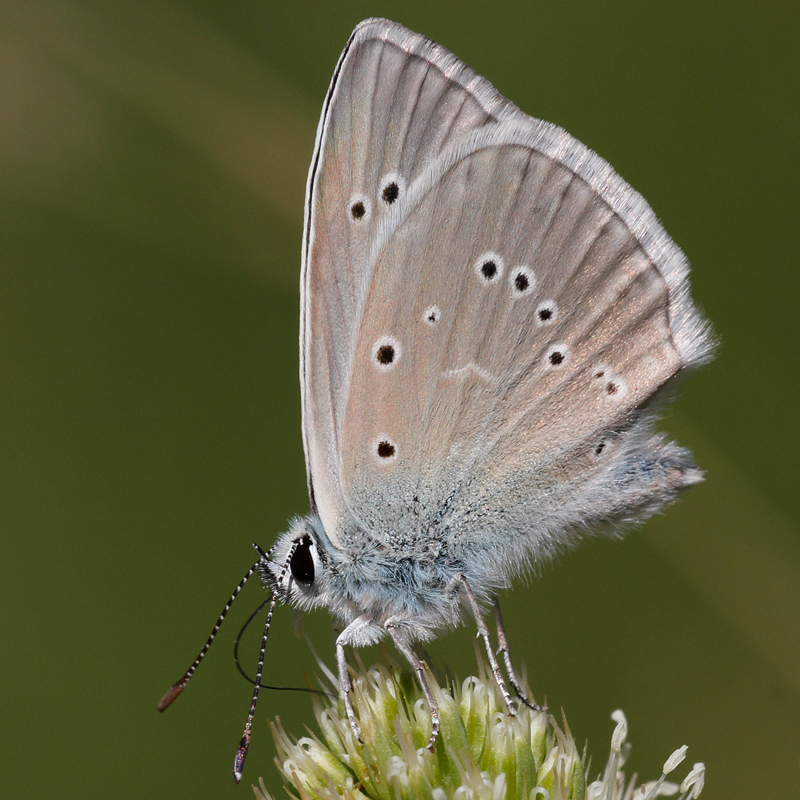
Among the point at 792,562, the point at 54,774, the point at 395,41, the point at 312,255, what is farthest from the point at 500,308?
the point at 54,774

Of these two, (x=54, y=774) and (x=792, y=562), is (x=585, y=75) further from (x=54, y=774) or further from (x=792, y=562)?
(x=54, y=774)

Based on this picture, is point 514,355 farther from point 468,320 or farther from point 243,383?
point 243,383

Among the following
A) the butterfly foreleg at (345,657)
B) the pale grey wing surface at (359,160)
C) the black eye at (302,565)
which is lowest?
the butterfly foreleg at (345,657)

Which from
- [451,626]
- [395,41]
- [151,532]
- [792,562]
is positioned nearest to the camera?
[451,626]

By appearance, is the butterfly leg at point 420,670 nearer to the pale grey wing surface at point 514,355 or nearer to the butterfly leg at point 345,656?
the butterfly leg at point 345,656

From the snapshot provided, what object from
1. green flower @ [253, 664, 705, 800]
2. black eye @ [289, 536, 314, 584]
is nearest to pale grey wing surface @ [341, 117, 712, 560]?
black eye @ [289, 536, 314, 584]

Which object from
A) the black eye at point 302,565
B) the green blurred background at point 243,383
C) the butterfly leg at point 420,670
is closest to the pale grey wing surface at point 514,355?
the black eye at point 302,565

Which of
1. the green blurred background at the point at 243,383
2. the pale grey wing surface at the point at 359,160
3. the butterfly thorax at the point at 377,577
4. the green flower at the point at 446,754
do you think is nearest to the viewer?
the green flower at the point at 446,754

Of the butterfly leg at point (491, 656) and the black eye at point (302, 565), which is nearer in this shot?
the butterfly leg at point (491, 656)
